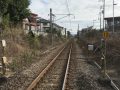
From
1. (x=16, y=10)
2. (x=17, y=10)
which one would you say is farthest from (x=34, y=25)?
(x=16, y=10)

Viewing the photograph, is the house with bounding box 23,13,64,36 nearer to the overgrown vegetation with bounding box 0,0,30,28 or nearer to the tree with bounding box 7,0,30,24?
the overgrown vegetation with bounding box 0,0,30,28

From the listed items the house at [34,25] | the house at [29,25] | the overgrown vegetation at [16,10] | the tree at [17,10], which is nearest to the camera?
the overgrown vegetation at [16,10]

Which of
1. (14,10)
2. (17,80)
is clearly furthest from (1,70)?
(14,10)

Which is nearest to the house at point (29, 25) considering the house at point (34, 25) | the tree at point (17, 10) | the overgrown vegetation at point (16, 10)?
the house at point (34, 25)

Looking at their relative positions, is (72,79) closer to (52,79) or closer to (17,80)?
(52,79)

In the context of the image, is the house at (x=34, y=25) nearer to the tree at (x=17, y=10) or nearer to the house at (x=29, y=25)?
the house at (x=29, y=25)

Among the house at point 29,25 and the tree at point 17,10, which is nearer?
the tree at point 17,10

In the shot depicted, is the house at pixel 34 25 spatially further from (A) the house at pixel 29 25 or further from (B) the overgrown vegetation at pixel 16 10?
(B) the overgrown vegetation at pixel 16 10

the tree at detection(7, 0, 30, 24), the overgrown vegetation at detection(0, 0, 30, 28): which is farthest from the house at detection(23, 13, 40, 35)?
the tree at detection(7, 0, 30, 24)

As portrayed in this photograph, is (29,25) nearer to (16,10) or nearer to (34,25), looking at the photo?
(34,25)

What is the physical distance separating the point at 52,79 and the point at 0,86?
11.0ft

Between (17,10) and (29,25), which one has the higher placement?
(17,10)

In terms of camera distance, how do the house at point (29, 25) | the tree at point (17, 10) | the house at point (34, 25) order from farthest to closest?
the house at point (34, 25)
the house at point (29, 25)
the tree at point (17, 10)

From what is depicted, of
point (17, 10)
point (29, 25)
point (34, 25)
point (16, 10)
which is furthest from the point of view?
point (34, 25)
